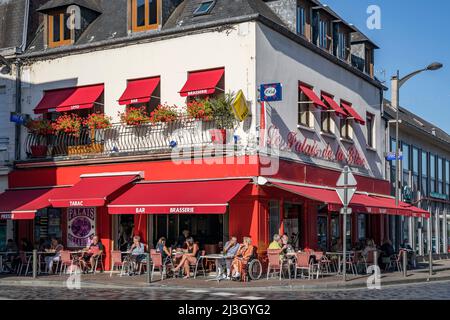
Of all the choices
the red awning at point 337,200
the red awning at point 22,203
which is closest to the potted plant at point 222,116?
the red awning at point 337,200

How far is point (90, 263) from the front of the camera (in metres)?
25.6

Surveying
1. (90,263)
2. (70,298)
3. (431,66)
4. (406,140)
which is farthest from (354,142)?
(70,298)

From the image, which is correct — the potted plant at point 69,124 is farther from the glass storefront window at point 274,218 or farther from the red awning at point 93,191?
the glass storefront window at point 274,218

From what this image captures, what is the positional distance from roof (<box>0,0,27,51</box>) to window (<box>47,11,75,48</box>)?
147cm

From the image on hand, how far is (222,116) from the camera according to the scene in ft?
78.5

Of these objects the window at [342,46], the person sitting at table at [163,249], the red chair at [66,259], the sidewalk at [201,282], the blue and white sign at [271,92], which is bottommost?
the sidewalk at [201,282]

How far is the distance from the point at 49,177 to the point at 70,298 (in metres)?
10.9

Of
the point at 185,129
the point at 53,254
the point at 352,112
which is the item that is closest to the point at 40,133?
the point at 53,254

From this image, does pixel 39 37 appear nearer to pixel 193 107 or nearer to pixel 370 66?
pixel 193 107

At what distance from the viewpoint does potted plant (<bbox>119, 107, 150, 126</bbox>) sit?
25.5m

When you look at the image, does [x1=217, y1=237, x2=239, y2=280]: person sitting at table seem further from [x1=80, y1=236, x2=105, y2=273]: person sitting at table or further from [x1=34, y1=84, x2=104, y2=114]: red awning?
[x1=34, y1=84, x2=104, y2=114]: red awning

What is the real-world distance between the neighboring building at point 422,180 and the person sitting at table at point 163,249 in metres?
15.1

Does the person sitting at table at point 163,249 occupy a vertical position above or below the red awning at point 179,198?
below

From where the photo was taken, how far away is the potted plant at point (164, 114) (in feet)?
81.7
